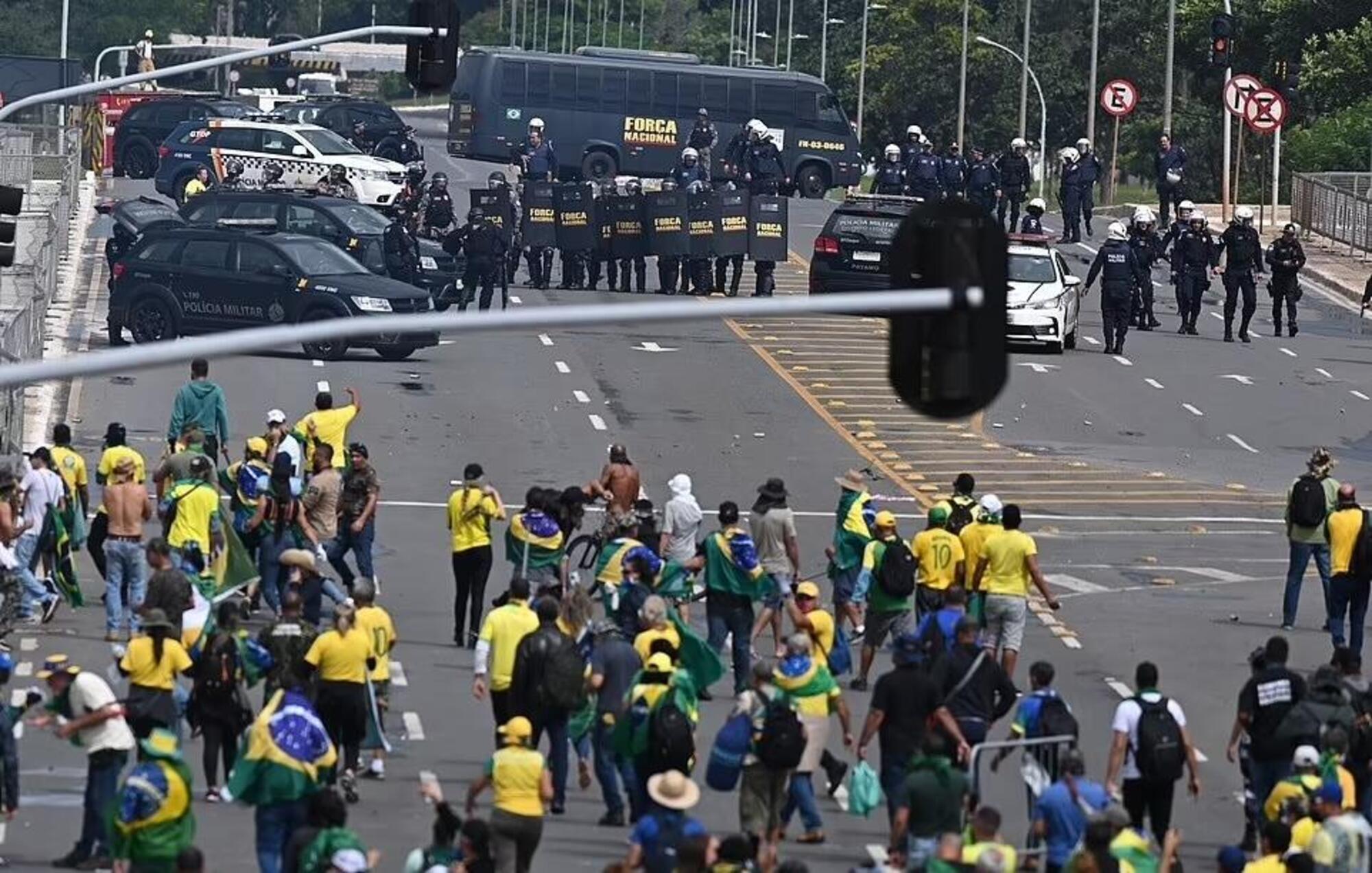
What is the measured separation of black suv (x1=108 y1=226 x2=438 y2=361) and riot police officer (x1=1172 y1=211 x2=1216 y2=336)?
11.0 metres

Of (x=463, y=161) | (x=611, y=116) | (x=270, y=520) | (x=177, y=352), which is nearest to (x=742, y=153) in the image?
(x=611, y=116)

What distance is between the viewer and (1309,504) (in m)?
24.6

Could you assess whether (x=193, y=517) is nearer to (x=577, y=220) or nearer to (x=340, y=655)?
(x=340, y=655)

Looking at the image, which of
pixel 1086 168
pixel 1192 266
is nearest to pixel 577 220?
pixel 1192 266

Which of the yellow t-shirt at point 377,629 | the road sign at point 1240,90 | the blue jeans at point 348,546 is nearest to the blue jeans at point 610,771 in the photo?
the yellow t-shirt at point 377,629

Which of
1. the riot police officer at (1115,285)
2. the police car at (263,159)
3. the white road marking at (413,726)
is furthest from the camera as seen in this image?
the police car at (263,159)

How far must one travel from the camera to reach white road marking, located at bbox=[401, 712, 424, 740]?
66.1 feet

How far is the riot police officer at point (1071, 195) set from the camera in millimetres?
53469

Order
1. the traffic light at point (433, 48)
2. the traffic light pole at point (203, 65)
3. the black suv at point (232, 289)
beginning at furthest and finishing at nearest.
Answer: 1. the black suv at point (232, 289)
2. the traffic light at point (433, 48)
3. the traffic light pole at point (203, 65)

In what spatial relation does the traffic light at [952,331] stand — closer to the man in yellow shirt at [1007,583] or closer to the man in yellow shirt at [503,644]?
the man in yellow shirt at [503,644]

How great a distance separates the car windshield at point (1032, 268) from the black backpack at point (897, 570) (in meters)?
18.9

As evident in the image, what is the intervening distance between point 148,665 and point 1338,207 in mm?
41443

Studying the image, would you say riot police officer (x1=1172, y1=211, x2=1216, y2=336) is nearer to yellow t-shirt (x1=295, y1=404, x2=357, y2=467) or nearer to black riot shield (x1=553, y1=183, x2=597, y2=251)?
black riot shield (x1=553, y1=183, x2=597, y2=251)

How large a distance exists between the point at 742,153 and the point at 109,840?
39.9 meters
